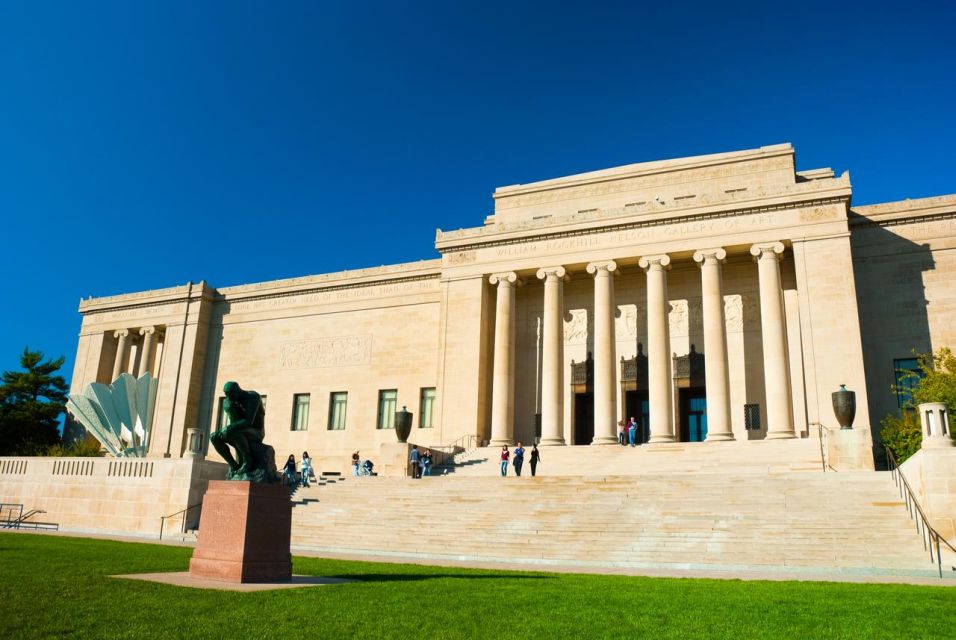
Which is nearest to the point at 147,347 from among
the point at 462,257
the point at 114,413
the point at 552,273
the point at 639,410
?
the point at 114,413

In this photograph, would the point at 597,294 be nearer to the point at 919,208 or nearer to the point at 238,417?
the point at 919,208

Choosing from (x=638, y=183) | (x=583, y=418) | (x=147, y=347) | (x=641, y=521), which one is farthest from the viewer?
(x=147, y=347)

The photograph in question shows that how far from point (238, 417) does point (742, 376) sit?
83.2 feet

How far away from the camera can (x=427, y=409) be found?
127 ft

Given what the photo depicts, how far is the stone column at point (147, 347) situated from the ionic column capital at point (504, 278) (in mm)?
22744

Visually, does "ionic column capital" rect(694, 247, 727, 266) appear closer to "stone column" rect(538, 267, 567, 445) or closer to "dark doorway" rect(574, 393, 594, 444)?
"stone column" rect(538, 267, 567, 445)

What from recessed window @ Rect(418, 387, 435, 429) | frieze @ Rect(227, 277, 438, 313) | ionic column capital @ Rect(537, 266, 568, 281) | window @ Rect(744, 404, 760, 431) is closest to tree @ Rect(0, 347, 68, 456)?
frieze @ Rect(227, 277, 438, 313)

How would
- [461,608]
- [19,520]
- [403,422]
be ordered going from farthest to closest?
[403,422], [19,520], [461,608]

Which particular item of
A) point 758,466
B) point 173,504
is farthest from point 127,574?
point 758,466

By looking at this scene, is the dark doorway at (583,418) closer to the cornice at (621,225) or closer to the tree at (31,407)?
the cornice at (621,225)

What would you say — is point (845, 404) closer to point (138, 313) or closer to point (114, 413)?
point (114, 413)

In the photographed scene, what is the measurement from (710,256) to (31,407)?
38.9 m

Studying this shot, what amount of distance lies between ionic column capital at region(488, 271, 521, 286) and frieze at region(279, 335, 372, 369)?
28.4 feet

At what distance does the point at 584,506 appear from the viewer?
21.4 meters
